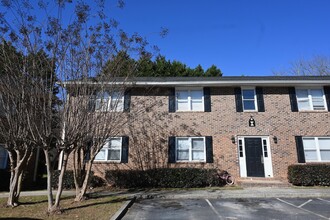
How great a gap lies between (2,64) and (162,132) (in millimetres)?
8548

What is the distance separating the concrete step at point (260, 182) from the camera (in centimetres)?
1196

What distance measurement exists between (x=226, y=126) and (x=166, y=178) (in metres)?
4.50

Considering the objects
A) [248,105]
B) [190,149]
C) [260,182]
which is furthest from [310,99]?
[190,149]

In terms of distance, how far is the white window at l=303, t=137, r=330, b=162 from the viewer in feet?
43.7

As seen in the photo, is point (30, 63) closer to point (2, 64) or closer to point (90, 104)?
point (2, 64)

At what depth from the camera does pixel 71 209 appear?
7.55 meters

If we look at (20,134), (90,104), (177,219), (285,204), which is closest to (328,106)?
(285,204)

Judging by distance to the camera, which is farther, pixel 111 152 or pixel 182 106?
pixel 182 106

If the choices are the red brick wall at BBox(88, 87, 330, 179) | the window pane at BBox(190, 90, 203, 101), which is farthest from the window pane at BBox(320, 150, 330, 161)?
the window pane at BBox(190, 90, 203, 101)

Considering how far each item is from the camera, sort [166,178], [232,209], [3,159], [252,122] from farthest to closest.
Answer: [252,122] → [3,159] → [166,178] → [232,209]

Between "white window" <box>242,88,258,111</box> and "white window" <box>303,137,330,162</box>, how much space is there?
328cm

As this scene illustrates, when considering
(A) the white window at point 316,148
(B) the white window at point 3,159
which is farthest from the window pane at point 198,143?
(B) the white window at point 3,159

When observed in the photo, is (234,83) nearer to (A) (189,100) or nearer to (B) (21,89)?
(A) (189,100)

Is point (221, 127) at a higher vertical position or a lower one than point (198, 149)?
higher
